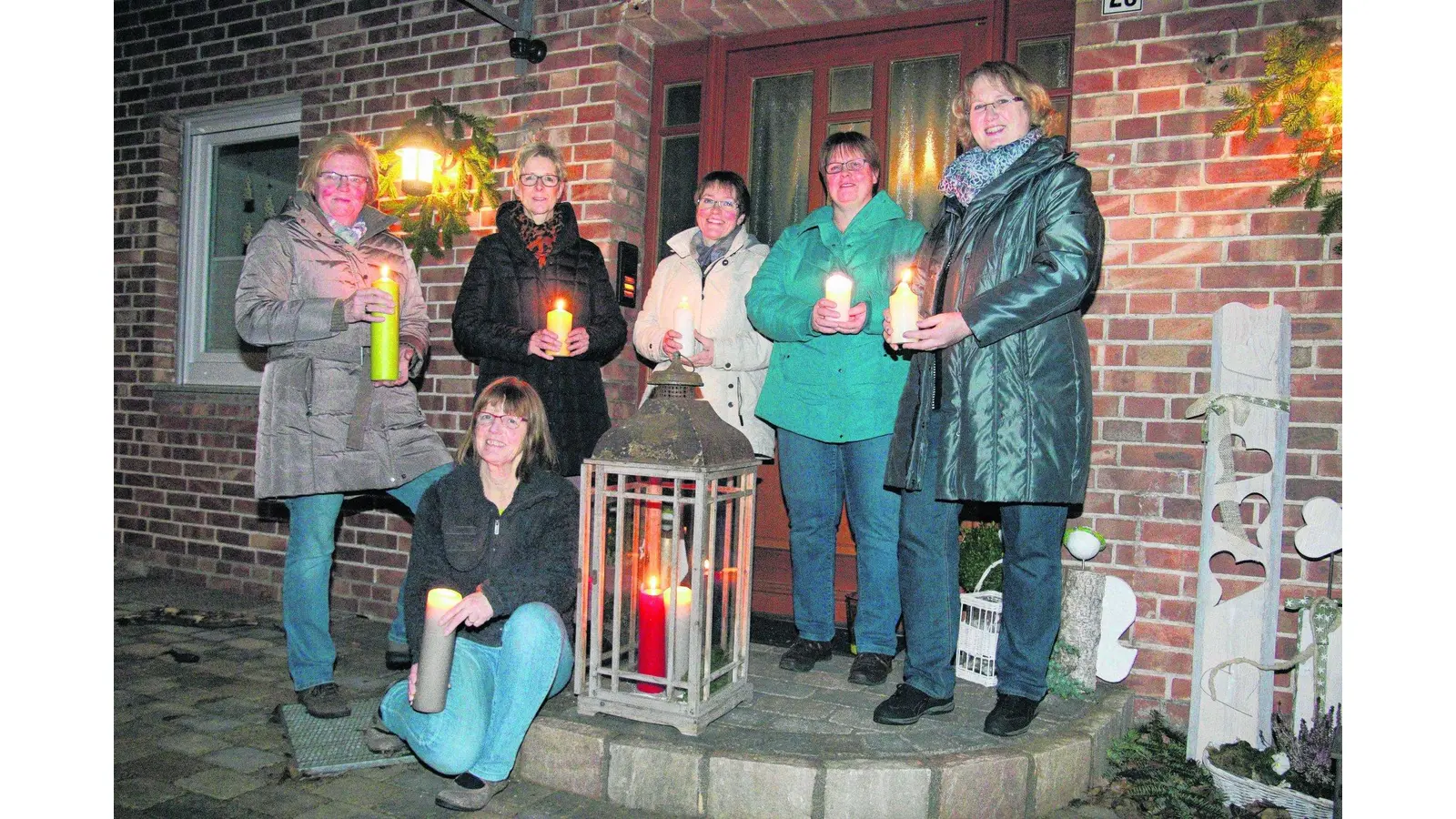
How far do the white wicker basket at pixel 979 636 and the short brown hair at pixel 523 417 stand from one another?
157 centimetres

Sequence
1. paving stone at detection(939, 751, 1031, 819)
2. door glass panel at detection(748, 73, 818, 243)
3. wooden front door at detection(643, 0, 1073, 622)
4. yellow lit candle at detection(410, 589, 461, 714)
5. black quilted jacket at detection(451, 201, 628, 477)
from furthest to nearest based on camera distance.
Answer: door glass panel at detection(748, 73, 818, 243)
wooden front door at detection(643, 0, 1073, 622)
black quilted jacket at detection(451, 201, 628, 477)
paving stone at detection(939, 751, 1031, 819)
yellow lit candle at detection(410, 589, 461, 714)

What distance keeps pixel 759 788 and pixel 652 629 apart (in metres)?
0.55

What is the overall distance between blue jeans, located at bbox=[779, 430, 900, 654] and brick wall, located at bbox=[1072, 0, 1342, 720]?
0.78 metres

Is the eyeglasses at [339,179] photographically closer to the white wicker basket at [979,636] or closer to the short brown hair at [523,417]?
the short brown hair at [523,417]

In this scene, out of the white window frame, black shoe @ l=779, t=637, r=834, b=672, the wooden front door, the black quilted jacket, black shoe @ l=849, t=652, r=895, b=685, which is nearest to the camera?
black shoe @ l=849, t=652, r=895, b=685

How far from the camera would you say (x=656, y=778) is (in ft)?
8.92

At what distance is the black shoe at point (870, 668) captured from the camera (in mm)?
3266

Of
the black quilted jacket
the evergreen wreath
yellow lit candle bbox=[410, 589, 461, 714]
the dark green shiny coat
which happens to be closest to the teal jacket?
the dark green shiny coat

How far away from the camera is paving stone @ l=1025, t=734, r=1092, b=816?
273 centimetres

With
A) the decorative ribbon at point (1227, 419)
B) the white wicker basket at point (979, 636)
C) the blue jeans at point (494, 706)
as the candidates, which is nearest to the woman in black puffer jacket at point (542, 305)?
the blue jeans at point (494, 706)

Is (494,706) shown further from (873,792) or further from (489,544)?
(873,792)

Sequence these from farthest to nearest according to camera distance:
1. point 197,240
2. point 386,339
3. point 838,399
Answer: point 197,240 → point 838,399 → point 386,339

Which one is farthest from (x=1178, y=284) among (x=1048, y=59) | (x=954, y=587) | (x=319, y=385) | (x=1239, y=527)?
(x=319, y=385)

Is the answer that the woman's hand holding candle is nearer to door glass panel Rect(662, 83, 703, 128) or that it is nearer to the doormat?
the doormat
